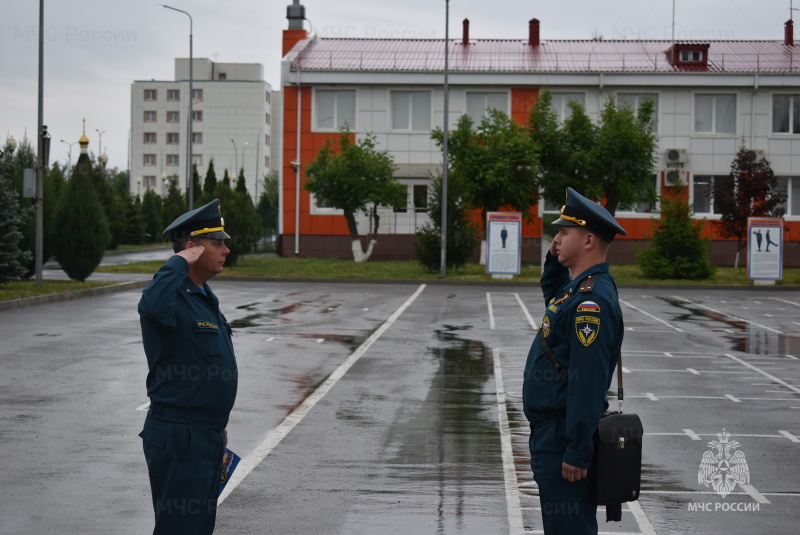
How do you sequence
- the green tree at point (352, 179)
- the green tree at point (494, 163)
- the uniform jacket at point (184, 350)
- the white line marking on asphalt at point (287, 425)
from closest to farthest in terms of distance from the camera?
the uniform jacket at point (184, 350)
the white line marking on asphalt at point (287, 425)
the green tree at point (494, 163)
the green tree at point (352, 179)

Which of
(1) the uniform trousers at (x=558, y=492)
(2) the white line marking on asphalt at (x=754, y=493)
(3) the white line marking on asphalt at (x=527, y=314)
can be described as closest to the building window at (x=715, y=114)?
(3) the white line marking on asphalt at (x=527, y=314)

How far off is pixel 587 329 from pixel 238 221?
33748 millimetres

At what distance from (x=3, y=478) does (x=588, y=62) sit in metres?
41.8

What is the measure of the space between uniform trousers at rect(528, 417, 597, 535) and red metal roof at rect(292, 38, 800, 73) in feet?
133

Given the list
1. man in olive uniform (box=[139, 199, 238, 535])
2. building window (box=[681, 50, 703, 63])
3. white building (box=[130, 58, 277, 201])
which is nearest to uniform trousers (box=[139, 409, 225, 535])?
man in olive uniform (box=[139, 199, 238, 535])

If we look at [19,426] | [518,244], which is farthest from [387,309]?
[19,426]

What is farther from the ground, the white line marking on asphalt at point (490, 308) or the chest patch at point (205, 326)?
the chest patch at point (205, 326)

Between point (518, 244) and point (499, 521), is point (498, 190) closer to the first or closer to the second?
point (518, 244)

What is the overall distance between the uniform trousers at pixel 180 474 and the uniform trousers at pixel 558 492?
57.1 inches

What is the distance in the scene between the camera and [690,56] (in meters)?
45.9

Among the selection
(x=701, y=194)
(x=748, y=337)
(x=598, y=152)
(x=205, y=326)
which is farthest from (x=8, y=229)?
(x=701, y=194)

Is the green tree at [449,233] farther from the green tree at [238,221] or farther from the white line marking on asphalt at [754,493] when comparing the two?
the white line marking on asphalt at [754,493]

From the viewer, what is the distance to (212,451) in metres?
4.51

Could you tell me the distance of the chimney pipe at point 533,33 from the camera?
163 feet
